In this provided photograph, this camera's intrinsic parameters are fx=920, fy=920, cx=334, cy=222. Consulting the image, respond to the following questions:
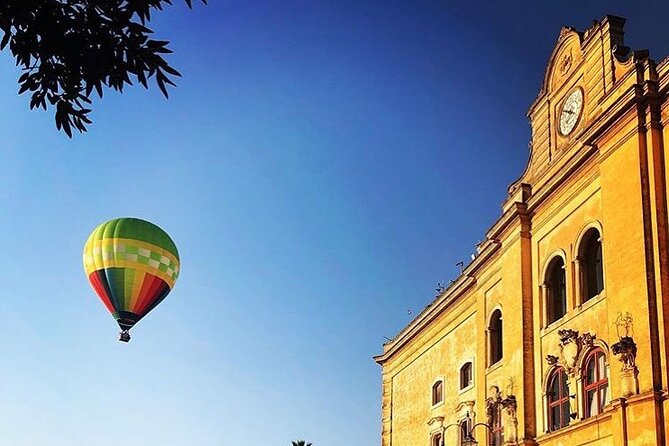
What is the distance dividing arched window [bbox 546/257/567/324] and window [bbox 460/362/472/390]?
778 cm

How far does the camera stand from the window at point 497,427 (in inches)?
1214

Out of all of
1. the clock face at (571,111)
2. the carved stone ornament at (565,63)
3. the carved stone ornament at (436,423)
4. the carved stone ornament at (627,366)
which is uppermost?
the carved stone ornament at (565,63)

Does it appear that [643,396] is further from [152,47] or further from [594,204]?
[152,47]

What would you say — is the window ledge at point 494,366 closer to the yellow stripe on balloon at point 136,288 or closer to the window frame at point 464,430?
the window frame at point 464,430

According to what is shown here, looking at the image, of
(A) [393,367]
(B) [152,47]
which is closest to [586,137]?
(B) [152,47]

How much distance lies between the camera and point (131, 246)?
41.0 m

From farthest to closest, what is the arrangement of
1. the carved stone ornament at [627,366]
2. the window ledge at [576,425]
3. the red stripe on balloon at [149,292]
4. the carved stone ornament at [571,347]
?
the red stripe on balloon at [149,292] < the carved stone ornament at [571,347] < the window ledge at [576,425] < the carved stone ornament at [627,366]

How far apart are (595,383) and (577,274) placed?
3.26m

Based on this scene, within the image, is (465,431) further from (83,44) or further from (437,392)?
(83,44)

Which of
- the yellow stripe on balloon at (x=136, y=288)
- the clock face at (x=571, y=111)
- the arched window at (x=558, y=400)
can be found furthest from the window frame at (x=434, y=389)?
the yellow stripe on balloon at (x=136, y=288)

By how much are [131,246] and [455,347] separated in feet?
49.2

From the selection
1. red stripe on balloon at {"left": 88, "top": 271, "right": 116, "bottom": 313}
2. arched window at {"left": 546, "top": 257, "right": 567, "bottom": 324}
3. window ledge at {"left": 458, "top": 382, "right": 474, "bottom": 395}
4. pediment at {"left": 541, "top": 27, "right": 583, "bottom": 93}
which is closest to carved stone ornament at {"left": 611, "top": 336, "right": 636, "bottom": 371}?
arched window at {"left": 546, "top": 257, "right": 567, "bottom": 324}

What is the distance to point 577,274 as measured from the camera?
26562mm

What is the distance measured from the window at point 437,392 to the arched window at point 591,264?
13.4m
